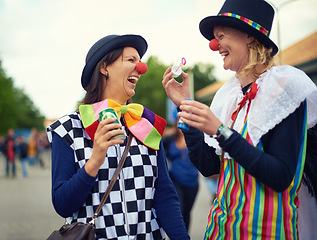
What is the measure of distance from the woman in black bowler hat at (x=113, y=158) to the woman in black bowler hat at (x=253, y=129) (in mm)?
264

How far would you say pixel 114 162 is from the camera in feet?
6.55

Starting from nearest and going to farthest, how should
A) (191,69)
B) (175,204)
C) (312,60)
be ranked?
(175,204), (312,60), (191,69)

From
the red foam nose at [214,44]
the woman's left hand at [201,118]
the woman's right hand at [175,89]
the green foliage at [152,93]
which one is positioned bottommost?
the woman's left hand at [201,118]

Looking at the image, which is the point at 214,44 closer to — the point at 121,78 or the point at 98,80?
the point at 121,78

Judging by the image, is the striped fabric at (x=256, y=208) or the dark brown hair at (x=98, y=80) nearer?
the striped fabric at (x=256, y=208)

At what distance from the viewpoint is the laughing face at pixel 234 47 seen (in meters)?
1.94

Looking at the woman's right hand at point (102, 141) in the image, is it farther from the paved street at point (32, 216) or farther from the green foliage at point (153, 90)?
the green foliage at point (153, 90)

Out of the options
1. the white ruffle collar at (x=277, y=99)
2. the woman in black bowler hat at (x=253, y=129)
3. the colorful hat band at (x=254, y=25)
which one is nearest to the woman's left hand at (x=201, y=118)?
the woman in black bowler hat at (x=253, y=129)

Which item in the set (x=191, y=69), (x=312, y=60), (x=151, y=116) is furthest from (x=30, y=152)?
(x=191, y=69)

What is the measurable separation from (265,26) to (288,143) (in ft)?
2.11

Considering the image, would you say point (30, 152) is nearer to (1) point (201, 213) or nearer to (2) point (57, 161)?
(1) point (201, 213)

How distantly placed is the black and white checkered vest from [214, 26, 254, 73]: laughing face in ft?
2.36

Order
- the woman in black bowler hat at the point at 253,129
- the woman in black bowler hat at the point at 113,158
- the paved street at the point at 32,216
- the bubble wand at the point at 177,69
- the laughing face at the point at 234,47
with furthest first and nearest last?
the paved street at the point at 32,216 < the bubble wand at the point at 177,69 < the laughing face at the point at 234,47 < the woman in black bowler hat at the point at 113,158 < the woman in black bowler hat at the point at 253,129

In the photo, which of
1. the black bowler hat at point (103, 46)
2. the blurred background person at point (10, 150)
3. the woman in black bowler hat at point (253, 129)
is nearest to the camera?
the woman in black bowler hat at point (253, 129)
